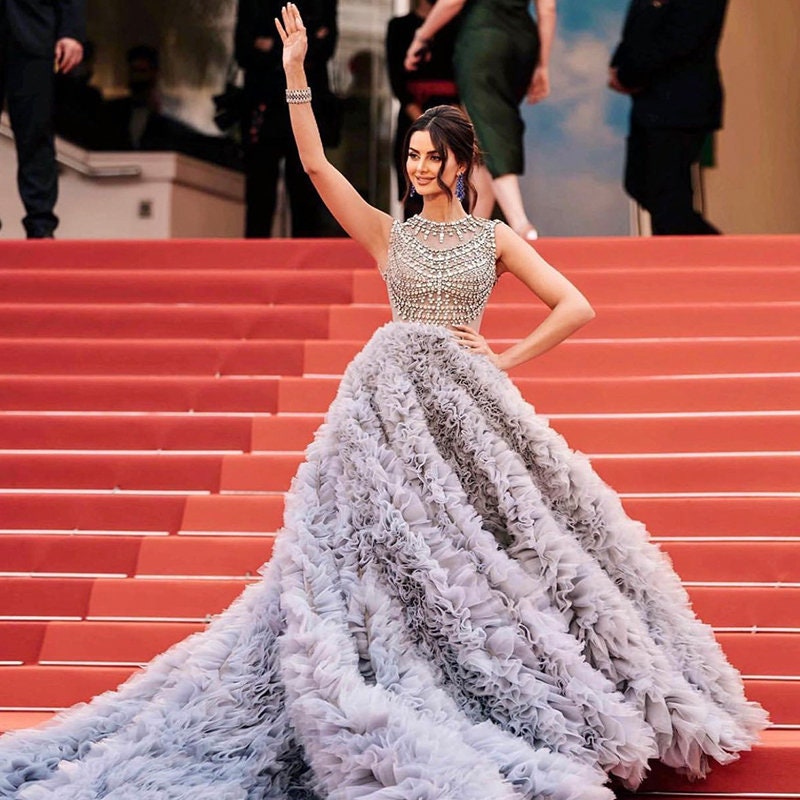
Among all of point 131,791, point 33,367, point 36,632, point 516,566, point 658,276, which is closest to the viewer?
point 131,791

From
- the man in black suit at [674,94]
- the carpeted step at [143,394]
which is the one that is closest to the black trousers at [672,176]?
the man in black suit at [674,94]

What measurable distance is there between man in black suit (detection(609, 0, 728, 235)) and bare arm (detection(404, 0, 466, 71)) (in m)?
0.91

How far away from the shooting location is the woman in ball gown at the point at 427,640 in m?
2.33

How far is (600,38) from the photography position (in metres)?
9.58

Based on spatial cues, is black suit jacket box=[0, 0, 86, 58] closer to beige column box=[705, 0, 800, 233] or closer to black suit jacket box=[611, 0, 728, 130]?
black suit jacket box=[611, 0, 728, 130]

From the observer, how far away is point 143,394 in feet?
15.3

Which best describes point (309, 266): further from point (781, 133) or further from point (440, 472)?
point (781, 133)

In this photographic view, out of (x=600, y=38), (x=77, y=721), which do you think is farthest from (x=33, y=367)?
(x=600, y=38)

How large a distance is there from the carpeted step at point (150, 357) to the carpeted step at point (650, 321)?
Answer: 1.06 ft

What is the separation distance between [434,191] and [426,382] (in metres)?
0.46

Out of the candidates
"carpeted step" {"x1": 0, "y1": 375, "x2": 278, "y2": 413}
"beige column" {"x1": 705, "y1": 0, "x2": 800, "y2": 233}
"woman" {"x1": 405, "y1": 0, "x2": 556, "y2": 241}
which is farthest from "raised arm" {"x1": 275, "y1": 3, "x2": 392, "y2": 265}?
"beige column" {"x1": 705, "y1": 0, "x2": 800, "y2": 233}

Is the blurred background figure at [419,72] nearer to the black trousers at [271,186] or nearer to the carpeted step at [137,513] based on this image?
the black trousers at [271,186]

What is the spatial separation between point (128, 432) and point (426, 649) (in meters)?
2.23

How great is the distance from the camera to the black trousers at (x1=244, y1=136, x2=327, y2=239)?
23.0 ft
